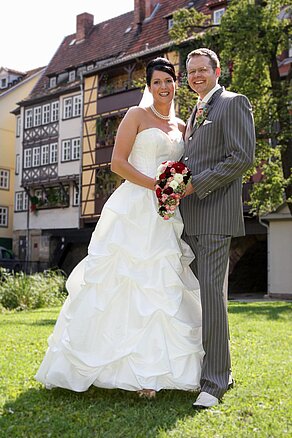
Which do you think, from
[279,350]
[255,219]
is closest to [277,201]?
[255,219]

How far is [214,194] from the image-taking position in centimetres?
437

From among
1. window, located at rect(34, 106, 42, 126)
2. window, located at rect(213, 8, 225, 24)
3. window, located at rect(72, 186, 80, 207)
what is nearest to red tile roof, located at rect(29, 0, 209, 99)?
window, located at rect(34, 106, 42, 126)

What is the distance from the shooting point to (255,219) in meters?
24.6

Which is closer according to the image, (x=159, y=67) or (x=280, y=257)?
(x=159, y=67)

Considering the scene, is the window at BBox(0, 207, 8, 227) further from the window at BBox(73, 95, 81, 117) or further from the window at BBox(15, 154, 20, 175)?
the window at BBox(73, 95, 81, 117)

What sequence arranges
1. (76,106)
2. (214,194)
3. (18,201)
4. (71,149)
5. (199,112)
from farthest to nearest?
(18,201), (76,106), (71,149), (199,112), (214,194)

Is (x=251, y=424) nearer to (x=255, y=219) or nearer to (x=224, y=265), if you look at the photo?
(x=224, y=265)

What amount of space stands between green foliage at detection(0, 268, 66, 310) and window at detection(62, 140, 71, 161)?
739 inches

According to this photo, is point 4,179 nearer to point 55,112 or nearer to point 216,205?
point 55,112

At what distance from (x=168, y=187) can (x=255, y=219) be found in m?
20.9

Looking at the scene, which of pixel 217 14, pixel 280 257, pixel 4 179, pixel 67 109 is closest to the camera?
pixel 280 257

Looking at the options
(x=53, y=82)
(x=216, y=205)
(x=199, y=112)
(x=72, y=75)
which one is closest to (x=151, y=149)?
(x=199, y=112)

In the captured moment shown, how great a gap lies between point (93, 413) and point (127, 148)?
189 centimetres

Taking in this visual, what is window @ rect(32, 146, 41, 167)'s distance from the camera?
37.6 metres
